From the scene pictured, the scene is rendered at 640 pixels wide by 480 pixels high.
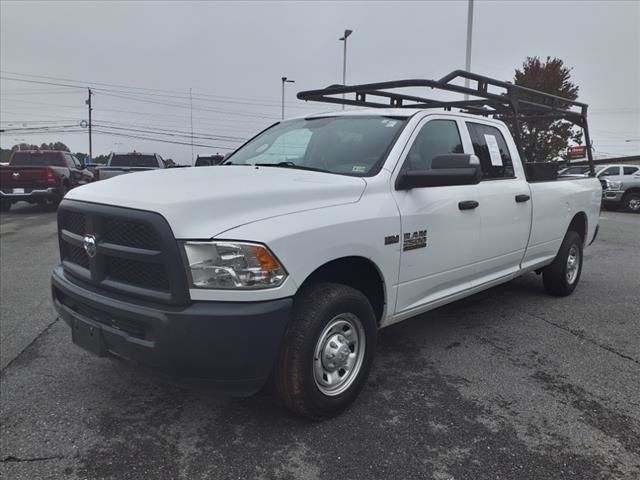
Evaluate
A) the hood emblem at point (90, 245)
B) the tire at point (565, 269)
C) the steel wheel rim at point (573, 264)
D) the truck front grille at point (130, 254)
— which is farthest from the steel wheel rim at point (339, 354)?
the steel wheel rim at point (573, 264)

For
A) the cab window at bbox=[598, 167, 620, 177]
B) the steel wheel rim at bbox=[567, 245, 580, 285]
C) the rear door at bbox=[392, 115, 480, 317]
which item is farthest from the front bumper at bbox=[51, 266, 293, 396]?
the cab window at bbox=[598, 167, 620, 177]

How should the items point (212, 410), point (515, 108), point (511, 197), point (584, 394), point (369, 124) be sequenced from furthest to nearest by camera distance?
point (515, 108) < point (511, 197) < point (369, 124) < point (584, 394) < point (212, 410)

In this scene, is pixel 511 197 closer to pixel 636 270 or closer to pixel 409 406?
pixel 409 406

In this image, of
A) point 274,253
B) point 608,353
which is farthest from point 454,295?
point 274,253

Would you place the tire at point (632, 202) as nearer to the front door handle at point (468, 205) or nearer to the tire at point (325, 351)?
the front door handle at point (468, 205)

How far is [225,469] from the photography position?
260cm

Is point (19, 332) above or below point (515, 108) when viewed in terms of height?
below

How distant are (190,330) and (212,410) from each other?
0.94 meters

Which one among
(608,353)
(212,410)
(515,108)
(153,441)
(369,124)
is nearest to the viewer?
(153,441)

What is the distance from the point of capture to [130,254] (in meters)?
2.65

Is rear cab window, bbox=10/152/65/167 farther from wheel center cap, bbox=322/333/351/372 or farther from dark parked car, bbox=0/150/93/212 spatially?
wheel center cap, bbox=322/333/351/372

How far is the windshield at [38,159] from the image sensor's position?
16453mm

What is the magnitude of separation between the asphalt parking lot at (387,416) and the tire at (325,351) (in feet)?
0.60

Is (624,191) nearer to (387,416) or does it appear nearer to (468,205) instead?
(468,205)
